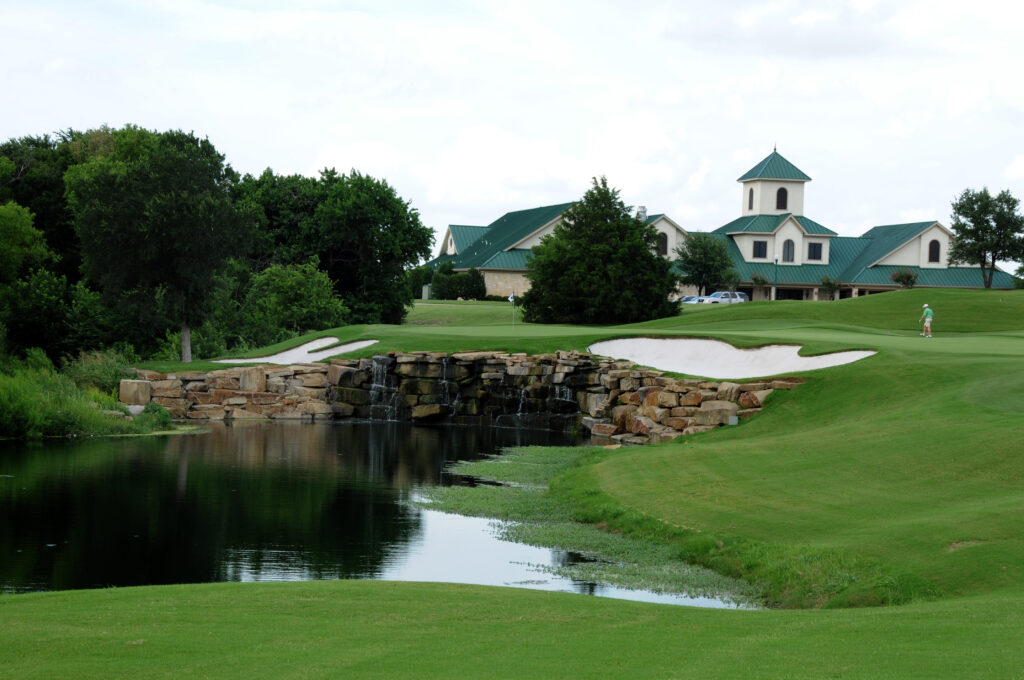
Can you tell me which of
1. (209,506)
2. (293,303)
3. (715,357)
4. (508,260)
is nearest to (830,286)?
(508,260)

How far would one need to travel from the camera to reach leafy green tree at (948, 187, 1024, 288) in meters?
68.9

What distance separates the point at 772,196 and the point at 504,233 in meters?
24.2

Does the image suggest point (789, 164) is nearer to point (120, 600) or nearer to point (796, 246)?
point (796, 246)

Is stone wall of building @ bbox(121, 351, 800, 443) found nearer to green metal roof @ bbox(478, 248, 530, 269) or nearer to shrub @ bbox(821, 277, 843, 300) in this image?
green metal roof @ bbox(478, 248, 530, 269)

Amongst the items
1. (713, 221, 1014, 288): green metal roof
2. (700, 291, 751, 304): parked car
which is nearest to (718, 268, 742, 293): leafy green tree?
(700, 291, 751, 304): parked car

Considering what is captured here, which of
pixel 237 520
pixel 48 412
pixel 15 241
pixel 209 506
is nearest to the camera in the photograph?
pixel 237 520

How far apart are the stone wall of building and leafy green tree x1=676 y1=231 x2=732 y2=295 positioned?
150ft

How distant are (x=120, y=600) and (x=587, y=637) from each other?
472 centimetres

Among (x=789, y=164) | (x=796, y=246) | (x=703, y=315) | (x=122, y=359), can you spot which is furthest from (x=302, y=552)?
(x=789, y=164)

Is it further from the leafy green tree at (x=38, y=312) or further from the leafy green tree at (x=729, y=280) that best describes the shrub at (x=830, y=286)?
the leafy green tree at (x=38, y=312)

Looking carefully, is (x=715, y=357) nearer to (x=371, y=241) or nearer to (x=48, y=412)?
(x=48, y=412)

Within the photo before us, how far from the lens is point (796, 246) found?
292ft

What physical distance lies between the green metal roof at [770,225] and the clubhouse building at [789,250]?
0.08 metres

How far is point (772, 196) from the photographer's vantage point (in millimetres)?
94062
